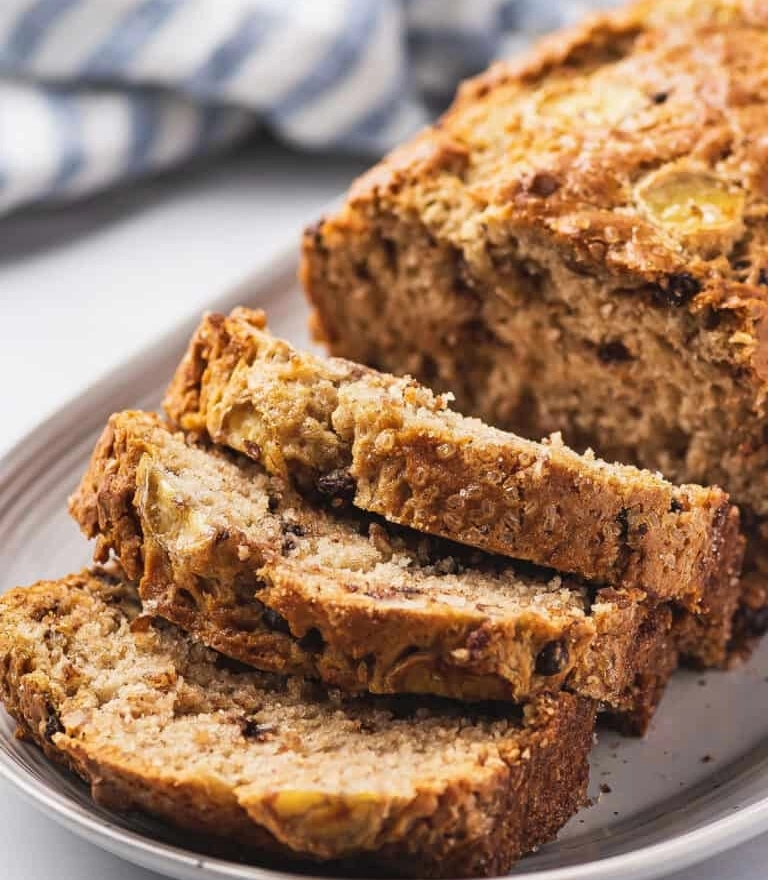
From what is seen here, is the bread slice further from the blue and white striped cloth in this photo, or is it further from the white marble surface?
the blue and white striped cloth

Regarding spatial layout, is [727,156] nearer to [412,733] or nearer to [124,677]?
[412,733]

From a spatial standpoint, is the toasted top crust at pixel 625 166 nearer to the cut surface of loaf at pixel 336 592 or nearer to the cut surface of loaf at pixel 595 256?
the cut surface of loaf at pixel 595 256

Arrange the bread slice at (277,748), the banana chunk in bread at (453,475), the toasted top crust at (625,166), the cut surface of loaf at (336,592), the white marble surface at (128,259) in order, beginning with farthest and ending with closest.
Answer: the white marble surface at (128,259) < the toasted top crust at (625,166) < the banana chunk in bread at (453,475) < the cut surface of loaf at (336,592) < the bread slice at (277,748)

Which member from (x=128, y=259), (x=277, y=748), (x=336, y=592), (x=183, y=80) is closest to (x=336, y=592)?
(x=336, y=592)

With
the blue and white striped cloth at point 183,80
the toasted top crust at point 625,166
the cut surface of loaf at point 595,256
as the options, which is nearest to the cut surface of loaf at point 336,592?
the cut surface of loaf at point 595,256

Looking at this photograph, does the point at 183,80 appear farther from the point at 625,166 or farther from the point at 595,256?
the point at 595,256

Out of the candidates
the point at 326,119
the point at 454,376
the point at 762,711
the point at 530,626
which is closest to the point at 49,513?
the point at 454,376
